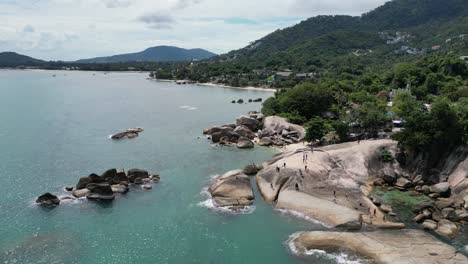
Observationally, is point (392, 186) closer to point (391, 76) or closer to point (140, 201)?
point (140, 201)

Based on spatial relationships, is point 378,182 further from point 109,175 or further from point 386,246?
point 109,175

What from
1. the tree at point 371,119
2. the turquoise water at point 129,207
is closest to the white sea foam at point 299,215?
the turquoise water at point 129,207

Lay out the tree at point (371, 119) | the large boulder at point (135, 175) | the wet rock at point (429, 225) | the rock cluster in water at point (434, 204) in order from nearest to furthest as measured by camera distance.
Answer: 1. the wet rock at point (429, 225)
2. the rock cluster in water at point (434, 204)
3. the large boulder at point (135, 175)
4. the tree at point (371, 119)

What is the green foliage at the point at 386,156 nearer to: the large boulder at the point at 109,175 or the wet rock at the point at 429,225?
the wet rock at the point at 429,225

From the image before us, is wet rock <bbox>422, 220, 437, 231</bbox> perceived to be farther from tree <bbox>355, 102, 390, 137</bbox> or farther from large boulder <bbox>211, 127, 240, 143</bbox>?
large boulder <bbox>211, 127, 240, 143</bbox>

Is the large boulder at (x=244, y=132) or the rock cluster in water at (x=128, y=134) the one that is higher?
the large boulder at (x=244, y=132)

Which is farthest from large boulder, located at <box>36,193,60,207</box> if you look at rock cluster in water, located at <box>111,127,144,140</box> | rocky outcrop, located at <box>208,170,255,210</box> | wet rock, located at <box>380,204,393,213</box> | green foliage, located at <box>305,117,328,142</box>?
green foliage, located at <box>305,117,328,142</box>

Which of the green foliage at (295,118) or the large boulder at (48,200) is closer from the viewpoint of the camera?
the large boulder at (48,200)

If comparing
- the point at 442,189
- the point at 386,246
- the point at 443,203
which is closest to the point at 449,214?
the point at 443,203
